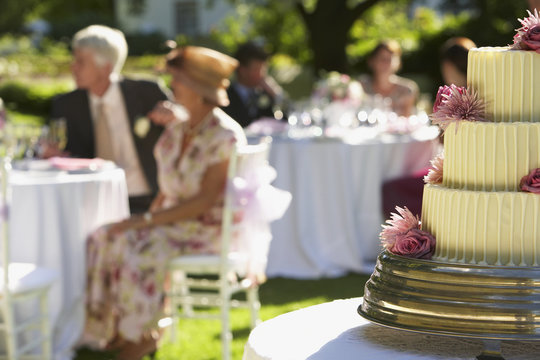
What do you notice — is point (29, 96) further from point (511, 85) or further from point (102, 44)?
point (511, 85)

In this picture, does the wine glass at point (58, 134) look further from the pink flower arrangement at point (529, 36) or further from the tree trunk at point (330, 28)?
the tree trunk at point (330, 28)

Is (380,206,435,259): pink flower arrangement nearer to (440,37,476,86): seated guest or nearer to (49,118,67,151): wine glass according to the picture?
(49,118,67,151): wine glass

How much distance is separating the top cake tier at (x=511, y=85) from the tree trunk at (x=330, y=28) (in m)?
16.9

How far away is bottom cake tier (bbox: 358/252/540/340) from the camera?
103 inches

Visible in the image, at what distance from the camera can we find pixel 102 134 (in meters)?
7.05

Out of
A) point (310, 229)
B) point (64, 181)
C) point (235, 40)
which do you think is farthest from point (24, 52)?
point (64, 181)

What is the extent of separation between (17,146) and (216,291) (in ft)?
7.99

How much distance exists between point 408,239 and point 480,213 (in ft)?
0.74

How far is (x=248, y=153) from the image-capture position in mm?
5582

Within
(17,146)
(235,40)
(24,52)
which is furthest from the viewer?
(24,52)

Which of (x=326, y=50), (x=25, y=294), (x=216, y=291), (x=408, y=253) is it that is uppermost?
(x=326, y=50)

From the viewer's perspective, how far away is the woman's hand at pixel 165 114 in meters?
6.75

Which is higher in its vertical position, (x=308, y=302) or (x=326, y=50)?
(x=326, y=50)

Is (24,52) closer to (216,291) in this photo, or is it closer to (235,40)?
(235,40)
